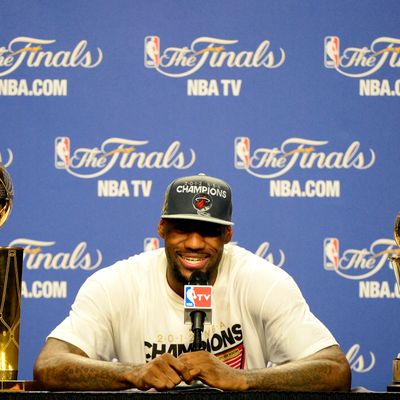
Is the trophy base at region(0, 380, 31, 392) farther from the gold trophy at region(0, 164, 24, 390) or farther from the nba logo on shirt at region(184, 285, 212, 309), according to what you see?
the nba logo on shirt at region(184, 285, 212, 309)

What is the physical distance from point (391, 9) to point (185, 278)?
211 centimetres

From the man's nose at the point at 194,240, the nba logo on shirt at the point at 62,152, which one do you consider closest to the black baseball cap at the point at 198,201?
the man's nose at the point at 194,240

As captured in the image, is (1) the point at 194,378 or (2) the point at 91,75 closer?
(1) the point at 194,378

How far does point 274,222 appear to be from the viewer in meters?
4.20

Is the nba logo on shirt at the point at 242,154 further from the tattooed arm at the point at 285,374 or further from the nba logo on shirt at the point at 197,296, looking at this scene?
the nba logo on shirt at the point at 197,296

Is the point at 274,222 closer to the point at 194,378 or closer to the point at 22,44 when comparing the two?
the point at 22,44

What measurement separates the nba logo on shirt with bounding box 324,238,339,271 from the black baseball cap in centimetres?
155

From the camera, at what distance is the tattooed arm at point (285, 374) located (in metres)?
2.16

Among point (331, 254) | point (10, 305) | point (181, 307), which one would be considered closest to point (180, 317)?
point (181, 307)

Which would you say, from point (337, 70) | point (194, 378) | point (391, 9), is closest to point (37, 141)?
point (337, 70)

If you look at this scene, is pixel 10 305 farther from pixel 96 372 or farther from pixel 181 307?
pixel 181 307

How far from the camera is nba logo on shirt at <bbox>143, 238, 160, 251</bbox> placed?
13.8 feet

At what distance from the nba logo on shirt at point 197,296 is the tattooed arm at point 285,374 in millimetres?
130

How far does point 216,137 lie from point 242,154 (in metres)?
0.15
